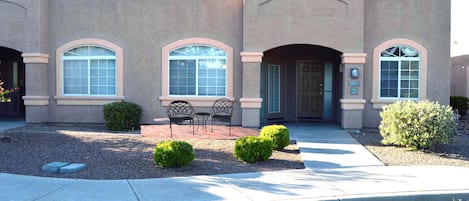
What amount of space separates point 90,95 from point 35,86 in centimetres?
180

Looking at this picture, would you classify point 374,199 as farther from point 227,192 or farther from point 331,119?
point 331,119

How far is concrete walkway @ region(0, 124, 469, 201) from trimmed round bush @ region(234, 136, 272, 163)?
0.82 metres

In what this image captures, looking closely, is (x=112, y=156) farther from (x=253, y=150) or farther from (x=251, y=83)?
(x=251, y=83)

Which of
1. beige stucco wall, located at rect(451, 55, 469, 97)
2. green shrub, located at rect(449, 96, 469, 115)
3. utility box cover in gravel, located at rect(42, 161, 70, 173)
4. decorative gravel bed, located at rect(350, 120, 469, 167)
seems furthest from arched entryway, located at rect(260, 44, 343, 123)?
beige stucco wall, located at rect(451, 55, 469, 97)

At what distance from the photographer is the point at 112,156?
9398 mm

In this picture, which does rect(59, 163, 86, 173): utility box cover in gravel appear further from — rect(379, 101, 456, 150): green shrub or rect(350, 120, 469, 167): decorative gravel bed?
Answer: rect(379, 101, 456, 150): green shrub

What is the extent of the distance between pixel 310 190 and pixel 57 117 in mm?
10734

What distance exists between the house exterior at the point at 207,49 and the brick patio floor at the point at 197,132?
2.41ft

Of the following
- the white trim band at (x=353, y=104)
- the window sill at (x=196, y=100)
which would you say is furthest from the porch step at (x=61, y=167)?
the white trim band at (x=353, y=104)

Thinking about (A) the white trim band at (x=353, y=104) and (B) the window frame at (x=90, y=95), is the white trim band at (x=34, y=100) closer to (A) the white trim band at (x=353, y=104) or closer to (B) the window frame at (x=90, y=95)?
(B) the window frame at (x=90, y=95)

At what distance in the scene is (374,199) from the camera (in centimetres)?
632

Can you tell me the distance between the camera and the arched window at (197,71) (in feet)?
45.7

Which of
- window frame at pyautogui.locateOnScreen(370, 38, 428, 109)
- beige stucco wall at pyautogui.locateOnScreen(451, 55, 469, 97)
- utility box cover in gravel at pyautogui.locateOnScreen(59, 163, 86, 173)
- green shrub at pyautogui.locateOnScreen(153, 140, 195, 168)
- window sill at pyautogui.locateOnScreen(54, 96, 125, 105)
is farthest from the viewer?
beige stucco wall at pyautogui.locateOnScreen(451, 55, 469, 97)

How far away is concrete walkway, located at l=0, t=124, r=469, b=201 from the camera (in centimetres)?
638
